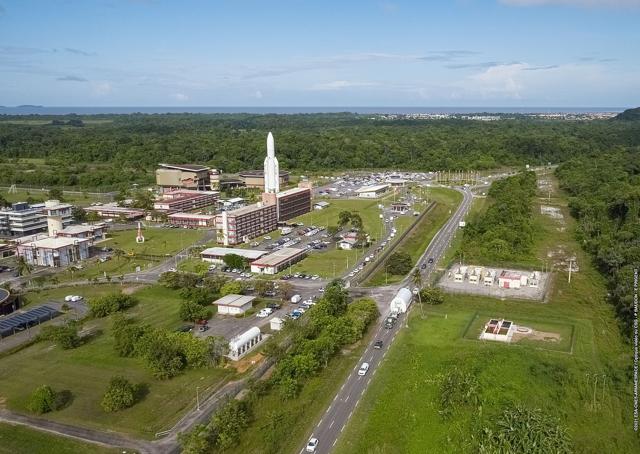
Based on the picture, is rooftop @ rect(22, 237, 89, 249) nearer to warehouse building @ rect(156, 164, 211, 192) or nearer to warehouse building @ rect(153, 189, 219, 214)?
warehouse building @ rect(153, 189, 219, 214)

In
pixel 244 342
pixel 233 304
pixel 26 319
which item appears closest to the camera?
pixel 244 342

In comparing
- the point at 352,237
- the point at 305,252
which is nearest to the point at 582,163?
the point at 352,237

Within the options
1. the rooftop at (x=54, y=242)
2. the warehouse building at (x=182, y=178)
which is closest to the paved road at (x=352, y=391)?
the rooftop at (x=54, y=242)

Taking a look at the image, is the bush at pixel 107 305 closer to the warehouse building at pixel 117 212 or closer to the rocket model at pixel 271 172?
the warehouse building at pixel 117 212

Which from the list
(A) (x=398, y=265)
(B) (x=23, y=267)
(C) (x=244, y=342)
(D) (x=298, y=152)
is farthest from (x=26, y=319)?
(D) (x=298, y=152)

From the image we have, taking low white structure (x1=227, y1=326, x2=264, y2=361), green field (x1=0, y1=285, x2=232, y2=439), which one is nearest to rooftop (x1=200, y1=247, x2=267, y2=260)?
green field (x1=0, y1=285, x2=232, y2=439)

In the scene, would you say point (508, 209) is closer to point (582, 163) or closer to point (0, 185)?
point (582, 163)

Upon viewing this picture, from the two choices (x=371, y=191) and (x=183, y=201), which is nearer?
(x=183, y=201)

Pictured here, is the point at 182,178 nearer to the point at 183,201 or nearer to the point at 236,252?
the point at 183,201
